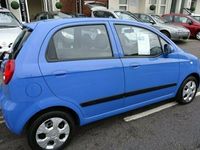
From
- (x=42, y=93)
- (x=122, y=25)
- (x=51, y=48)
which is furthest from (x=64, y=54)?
(x=122, y=25)

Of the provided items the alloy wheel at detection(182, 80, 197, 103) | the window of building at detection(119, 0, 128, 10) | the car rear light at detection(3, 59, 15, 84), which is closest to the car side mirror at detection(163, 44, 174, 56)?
the alloy wheel at detection(182, 80, 197, 103)

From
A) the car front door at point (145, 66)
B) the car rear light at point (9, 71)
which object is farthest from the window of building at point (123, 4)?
the car rear light at point (9, 71)

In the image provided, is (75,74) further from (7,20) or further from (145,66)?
(7,20)

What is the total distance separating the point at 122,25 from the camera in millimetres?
2898

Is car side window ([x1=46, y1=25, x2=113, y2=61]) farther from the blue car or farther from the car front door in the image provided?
the car front door

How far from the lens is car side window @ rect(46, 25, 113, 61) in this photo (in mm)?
2391

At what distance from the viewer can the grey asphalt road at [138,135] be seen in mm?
2727

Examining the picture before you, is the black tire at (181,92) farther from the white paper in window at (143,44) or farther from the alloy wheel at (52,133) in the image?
the alloy wheel at (52,133)

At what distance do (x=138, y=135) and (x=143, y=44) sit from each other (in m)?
1.27

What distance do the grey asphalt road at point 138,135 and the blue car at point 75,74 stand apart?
29 cm

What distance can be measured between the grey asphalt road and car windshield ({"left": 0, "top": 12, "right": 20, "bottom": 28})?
A: 4.00 meters

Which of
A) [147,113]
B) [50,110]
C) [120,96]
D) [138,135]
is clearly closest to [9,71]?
[50,110]

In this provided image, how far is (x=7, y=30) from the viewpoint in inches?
232

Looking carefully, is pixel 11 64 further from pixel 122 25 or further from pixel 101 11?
pixel 101 11
